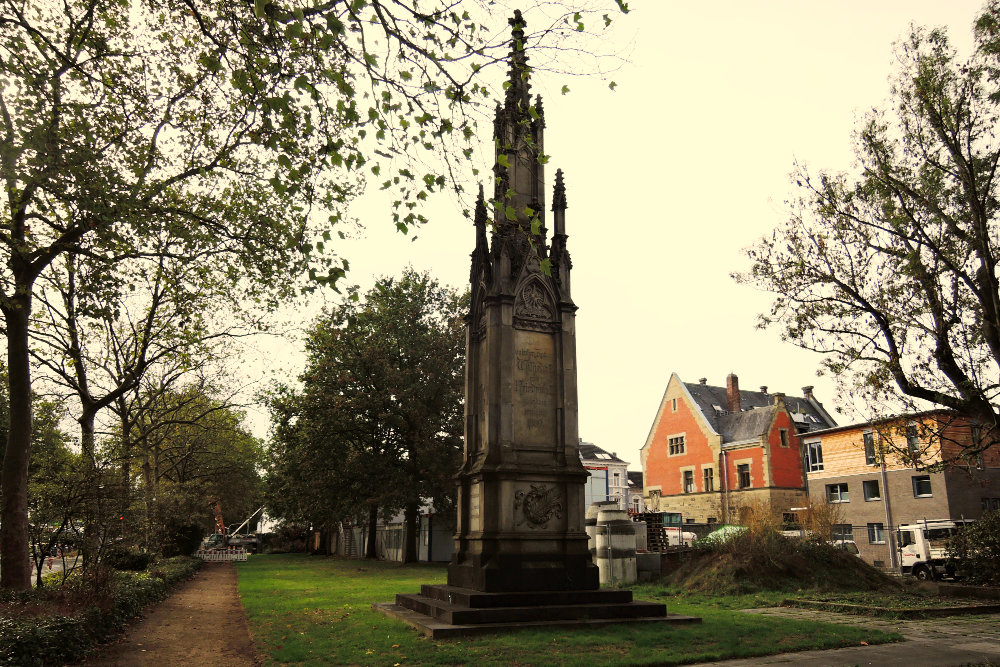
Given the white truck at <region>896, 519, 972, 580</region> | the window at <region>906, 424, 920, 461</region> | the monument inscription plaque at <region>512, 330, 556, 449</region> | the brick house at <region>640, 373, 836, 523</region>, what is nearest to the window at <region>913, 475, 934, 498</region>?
the brick house at <region>640, 373, 836, 523</region>

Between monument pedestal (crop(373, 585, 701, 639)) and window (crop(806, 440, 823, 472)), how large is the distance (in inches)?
1429

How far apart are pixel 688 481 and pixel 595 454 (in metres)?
19.3

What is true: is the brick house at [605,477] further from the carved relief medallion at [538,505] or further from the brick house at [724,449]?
the carved relief medallion at [538,505]

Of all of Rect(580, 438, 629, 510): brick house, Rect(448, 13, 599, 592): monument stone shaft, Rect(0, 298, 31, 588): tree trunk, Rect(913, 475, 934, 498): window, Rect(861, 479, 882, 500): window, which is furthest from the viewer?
Rect(580, 438, 629, 510): brick house

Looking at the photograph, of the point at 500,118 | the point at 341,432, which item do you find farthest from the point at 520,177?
the point at 341,432

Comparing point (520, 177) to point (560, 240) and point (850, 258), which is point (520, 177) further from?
point (850, 258)

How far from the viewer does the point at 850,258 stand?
16500 mm

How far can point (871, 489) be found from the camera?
40.2 m

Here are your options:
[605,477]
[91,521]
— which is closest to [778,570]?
[91,521]

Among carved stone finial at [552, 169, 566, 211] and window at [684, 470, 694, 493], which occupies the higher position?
carved stone finial at [552, 169, 566, 211]

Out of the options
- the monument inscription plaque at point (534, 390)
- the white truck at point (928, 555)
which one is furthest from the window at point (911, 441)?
the white truck at point (928, 555)

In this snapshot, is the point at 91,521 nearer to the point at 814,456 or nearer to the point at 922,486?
the point at 922,486

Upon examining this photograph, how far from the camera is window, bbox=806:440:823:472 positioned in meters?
44.5

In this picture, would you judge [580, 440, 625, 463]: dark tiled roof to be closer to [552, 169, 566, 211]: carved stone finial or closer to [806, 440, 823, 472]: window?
[806, 440, 823, 472]: window
